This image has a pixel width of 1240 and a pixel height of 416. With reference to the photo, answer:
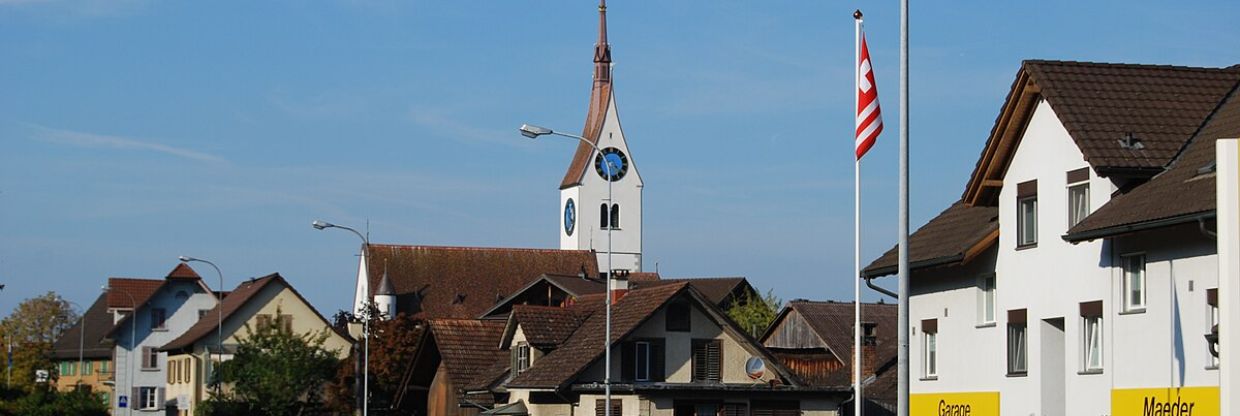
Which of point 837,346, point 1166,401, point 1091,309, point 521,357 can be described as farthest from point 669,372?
point 1166,401

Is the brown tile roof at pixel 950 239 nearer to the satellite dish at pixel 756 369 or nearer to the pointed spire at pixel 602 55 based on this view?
the satellite dish at pixel 756 369

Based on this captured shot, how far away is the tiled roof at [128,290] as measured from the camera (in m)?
120

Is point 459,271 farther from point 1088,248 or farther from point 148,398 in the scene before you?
point 1088,248

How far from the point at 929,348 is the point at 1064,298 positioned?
6.87 m

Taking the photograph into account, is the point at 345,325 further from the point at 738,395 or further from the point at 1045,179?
the point at 1045,179

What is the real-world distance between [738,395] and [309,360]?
3177 cm

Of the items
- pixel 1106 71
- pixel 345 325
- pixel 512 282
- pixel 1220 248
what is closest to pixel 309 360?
pixel 345 325

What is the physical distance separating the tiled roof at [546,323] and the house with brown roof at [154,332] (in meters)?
62.4

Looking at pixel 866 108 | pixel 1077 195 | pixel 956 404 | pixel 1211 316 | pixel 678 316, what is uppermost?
pixel 866 108

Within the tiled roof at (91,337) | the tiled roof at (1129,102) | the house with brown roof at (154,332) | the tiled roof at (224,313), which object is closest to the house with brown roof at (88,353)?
the tiled roof at (91,337)

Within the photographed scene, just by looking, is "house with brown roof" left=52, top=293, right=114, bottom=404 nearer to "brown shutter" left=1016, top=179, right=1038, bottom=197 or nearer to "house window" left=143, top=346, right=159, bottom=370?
"house window" left=143, top=346, right=159, bottom=370

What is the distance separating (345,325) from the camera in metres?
109

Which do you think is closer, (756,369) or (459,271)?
(756,369)

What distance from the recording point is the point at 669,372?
5175cm
